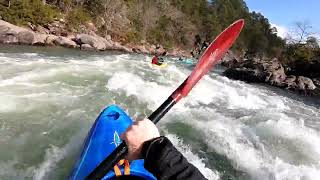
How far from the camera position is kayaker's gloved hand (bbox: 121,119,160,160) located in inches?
48.6

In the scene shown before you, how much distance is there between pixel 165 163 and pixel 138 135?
0.47 feet

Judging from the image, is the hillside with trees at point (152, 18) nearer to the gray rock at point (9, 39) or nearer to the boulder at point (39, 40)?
the boulder at point (39, 40)

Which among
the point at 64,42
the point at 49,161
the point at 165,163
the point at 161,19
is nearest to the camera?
the point at 165,163

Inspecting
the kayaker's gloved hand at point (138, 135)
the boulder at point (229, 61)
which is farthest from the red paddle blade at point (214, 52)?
the boulder at point (229, 61)

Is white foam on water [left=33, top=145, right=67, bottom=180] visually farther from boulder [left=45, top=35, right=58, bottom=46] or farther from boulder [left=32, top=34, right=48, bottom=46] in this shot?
boulder [left=45, top=35, right=58, bottom=46]

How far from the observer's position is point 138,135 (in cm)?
123

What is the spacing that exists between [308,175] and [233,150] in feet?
3.81

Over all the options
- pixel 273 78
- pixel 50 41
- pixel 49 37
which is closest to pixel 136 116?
pixel 273 78

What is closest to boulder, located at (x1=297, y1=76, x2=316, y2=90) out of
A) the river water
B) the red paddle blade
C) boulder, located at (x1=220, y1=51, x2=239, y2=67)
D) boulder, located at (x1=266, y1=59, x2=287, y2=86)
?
boulder, located at (x1=266, y1=59, x2=287, y2=86)

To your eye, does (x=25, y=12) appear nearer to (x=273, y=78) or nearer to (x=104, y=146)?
(x=273, y=78)

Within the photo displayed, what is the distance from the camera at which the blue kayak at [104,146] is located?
274 centimetres

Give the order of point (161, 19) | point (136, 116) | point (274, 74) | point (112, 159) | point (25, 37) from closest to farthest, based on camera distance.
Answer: point (112, 159) < point (136, 116) < point (25, 37) < point (274, 74) < point (161, 19)

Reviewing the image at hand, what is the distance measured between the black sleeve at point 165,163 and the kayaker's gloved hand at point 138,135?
3cm

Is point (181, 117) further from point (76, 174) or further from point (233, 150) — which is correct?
point (76, 174)
